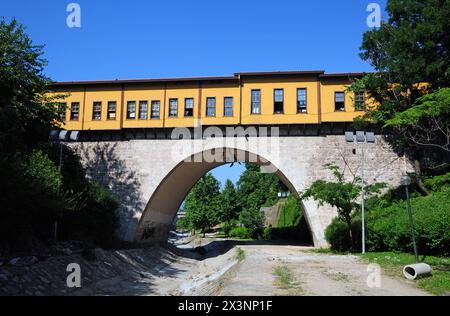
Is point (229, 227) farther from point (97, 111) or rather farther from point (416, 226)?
point (416, 226)

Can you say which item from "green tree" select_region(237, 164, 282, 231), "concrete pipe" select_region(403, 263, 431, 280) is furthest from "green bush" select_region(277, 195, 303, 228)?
"concrete pipe" select_region(403, 263, 431, 280)

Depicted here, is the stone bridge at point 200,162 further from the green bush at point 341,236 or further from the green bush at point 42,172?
the green bush at point 42,172

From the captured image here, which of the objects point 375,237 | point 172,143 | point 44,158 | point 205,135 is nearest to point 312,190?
point 375,237

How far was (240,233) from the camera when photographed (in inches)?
1986

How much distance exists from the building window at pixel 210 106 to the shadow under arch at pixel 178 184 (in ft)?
8.57

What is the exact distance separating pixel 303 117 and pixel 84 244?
16.1 meters

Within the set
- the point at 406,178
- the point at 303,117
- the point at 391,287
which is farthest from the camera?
the point at 303,117

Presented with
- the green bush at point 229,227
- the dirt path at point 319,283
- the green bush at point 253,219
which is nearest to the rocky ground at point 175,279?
the dirt path at point 319,283

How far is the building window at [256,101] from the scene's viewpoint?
2758 centimetres

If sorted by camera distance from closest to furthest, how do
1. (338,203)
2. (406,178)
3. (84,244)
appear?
(406,178)
(84,244)
(338,203)

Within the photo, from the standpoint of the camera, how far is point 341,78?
27047mm

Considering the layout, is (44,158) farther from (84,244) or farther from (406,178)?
(406,178)

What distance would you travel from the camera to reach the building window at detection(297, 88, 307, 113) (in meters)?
27.2

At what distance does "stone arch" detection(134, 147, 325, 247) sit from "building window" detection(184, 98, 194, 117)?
2990 millimetres
